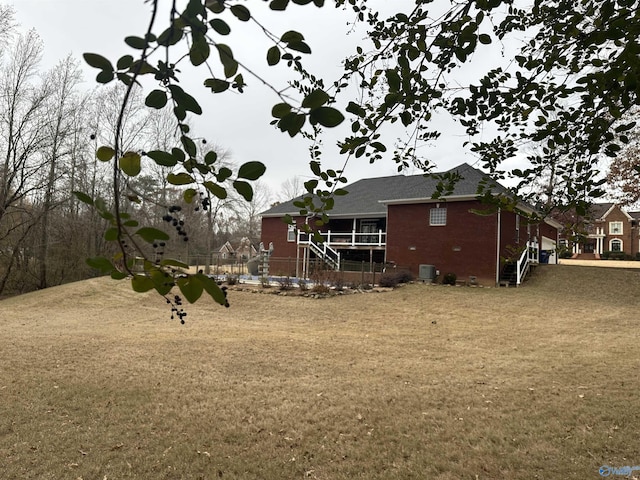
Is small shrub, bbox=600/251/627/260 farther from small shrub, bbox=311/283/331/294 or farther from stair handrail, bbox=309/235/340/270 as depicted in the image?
small shrub, bbox=311/283/331/294

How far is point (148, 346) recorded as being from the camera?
8469 millimetres

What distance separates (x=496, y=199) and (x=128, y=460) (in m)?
4.25

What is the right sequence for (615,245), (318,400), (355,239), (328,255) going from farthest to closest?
(615,245) < (355,239) < (328,255) < (318,400)

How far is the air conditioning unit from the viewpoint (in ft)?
63.3

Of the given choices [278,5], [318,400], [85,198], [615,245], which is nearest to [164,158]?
[85,198]

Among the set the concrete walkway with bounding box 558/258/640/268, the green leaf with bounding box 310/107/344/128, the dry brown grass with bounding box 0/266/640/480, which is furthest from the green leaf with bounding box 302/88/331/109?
the concrete walkway with bounding box 558/258/640/268

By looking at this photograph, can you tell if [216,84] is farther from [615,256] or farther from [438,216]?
[615,256]

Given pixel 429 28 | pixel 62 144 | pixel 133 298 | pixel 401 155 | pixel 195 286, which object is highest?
pixel 62 144

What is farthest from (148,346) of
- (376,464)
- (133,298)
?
(133,298)

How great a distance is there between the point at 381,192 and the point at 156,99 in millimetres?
25199

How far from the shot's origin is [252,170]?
3.10ft

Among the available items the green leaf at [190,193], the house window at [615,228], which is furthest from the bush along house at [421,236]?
the house window at [615,228]

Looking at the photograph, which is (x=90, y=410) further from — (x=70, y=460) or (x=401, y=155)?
(x=401, y=155)

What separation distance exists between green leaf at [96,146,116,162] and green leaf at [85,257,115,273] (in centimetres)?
23
